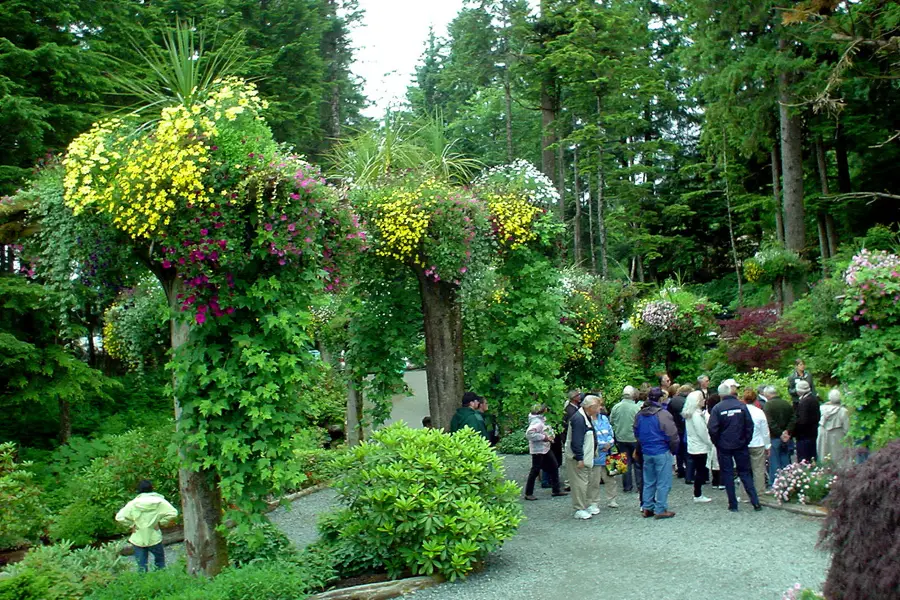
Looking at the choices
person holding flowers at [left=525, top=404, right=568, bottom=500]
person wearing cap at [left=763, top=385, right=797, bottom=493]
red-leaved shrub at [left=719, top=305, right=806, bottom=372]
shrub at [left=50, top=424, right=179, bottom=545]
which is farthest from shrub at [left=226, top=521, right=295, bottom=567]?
red-leaved shrub at [left=719, top=305, right=806, bottom=372]

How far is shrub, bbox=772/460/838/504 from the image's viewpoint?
10.1m

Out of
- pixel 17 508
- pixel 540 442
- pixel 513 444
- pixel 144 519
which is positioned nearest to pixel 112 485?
pixel 17 508

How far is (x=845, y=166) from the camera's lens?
26141 millimetres

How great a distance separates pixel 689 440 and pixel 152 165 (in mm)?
7836

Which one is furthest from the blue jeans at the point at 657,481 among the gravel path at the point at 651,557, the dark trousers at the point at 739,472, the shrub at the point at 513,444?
the shrub at the point at 513,444

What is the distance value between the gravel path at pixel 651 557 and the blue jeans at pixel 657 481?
23 cm

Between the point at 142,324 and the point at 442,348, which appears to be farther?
the point at 142,324

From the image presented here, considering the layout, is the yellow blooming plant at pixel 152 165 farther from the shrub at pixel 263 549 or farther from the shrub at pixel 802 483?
the shrub at pixel 802 483

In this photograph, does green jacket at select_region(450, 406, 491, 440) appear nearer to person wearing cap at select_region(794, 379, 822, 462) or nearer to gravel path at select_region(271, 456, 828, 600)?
gravel path at select_region(271, 456, 828, 600)

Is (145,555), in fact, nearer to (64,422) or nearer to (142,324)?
(142,324)

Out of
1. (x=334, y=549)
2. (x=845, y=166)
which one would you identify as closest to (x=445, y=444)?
(x=334, y=549)

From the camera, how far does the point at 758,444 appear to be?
10.7 meters

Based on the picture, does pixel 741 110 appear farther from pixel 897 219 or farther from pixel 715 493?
pixel 715 493

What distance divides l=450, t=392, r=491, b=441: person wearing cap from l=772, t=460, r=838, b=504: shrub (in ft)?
13.0
